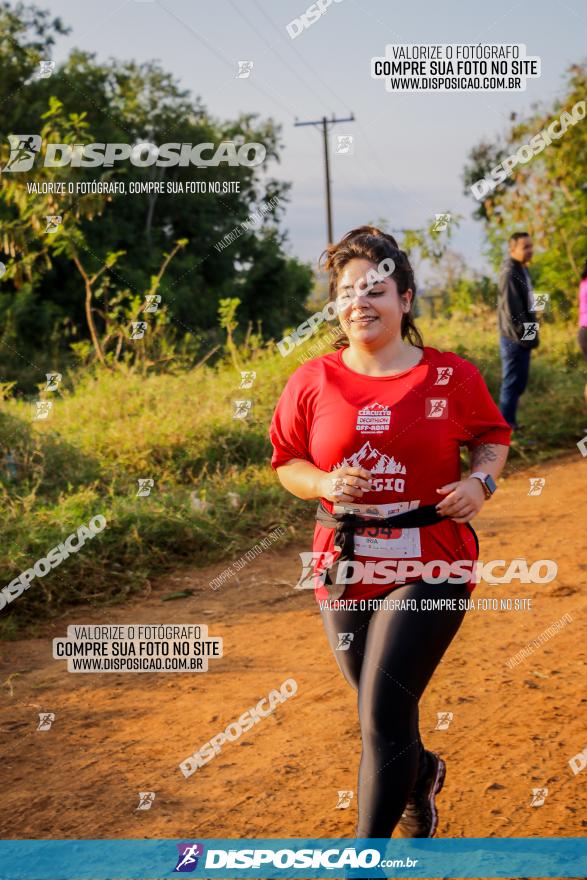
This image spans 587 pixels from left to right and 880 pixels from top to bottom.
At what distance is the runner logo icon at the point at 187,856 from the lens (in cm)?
322

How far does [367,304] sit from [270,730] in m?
2.09

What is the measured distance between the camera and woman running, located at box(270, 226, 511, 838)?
110 inches

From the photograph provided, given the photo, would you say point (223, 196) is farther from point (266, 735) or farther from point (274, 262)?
point (266, 735)

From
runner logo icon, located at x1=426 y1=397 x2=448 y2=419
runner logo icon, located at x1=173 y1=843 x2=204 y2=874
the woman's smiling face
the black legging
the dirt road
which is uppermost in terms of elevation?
the woman's smiling face

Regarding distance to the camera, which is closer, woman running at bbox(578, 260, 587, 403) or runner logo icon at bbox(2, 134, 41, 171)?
woman running at bbox(578, 260, 587, 403)

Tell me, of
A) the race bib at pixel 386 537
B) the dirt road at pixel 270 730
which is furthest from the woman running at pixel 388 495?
the dirt road at pixel 270 730

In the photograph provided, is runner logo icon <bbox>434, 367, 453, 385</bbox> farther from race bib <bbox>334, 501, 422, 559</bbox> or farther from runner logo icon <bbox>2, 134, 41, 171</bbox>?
runner logo icon <bbox>2, 134, 41, 171</bbox>

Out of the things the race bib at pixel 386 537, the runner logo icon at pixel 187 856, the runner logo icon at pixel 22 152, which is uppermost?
the runner logo icon at pixel 22 152

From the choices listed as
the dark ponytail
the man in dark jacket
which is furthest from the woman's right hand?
the man in dark jacket

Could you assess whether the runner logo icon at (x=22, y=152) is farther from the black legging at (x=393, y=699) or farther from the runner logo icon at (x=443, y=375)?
the black legging at (x=393, y=699)

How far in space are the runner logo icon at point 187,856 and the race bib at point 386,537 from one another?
121cm

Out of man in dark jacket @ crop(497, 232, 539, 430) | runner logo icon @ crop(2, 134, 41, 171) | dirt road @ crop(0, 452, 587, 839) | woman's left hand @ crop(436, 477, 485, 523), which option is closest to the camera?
woman's left hand @ crop(436, 477, 485, 523)

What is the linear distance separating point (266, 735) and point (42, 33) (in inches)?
Result: 1206

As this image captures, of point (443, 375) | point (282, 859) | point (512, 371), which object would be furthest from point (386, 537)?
point (512, 371)
